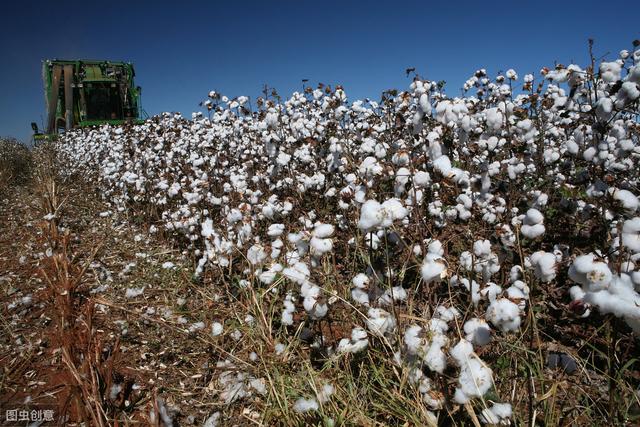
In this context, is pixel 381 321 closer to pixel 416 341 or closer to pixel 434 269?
pixel 416 341

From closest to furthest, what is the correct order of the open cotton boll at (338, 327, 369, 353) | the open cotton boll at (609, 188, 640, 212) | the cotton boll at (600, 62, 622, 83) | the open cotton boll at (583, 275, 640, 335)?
the open cotton boll at (583, 275, 640, 335)
the open cotton boll at (609, 188, 640, 212)
the open cotton boll at (338, 327, 369, 353)
the cotton boll at (600, 62, 622, 83)

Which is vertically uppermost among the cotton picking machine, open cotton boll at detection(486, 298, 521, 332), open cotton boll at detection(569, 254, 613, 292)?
the cotton picking machine

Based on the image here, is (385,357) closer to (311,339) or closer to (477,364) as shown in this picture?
(311,339)

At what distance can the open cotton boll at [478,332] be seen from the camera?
1554 millimetres

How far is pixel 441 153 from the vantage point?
2285mm

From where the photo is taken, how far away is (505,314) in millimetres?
1459

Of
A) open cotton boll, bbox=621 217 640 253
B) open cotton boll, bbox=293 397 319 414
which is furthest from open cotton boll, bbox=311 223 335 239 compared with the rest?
open cotton boll, bbox=621 217 640 253

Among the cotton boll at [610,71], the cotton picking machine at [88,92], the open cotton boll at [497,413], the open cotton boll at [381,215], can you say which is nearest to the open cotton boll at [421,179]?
the open cotton boll at [381,215]

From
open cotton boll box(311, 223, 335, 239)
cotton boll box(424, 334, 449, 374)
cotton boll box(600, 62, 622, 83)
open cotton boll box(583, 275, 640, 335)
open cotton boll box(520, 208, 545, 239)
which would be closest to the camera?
open cotton boll box(583, 275, 640, 335)

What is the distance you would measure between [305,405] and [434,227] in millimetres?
2103

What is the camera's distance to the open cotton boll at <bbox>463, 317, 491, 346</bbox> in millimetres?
1554

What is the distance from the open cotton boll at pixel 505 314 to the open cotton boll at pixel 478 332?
0.21 ft

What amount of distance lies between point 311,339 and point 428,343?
1325mm

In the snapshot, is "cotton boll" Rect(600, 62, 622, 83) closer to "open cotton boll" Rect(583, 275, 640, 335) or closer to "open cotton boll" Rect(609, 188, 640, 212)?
"open cotton boll" Rect(609, 188, 640, 212)
